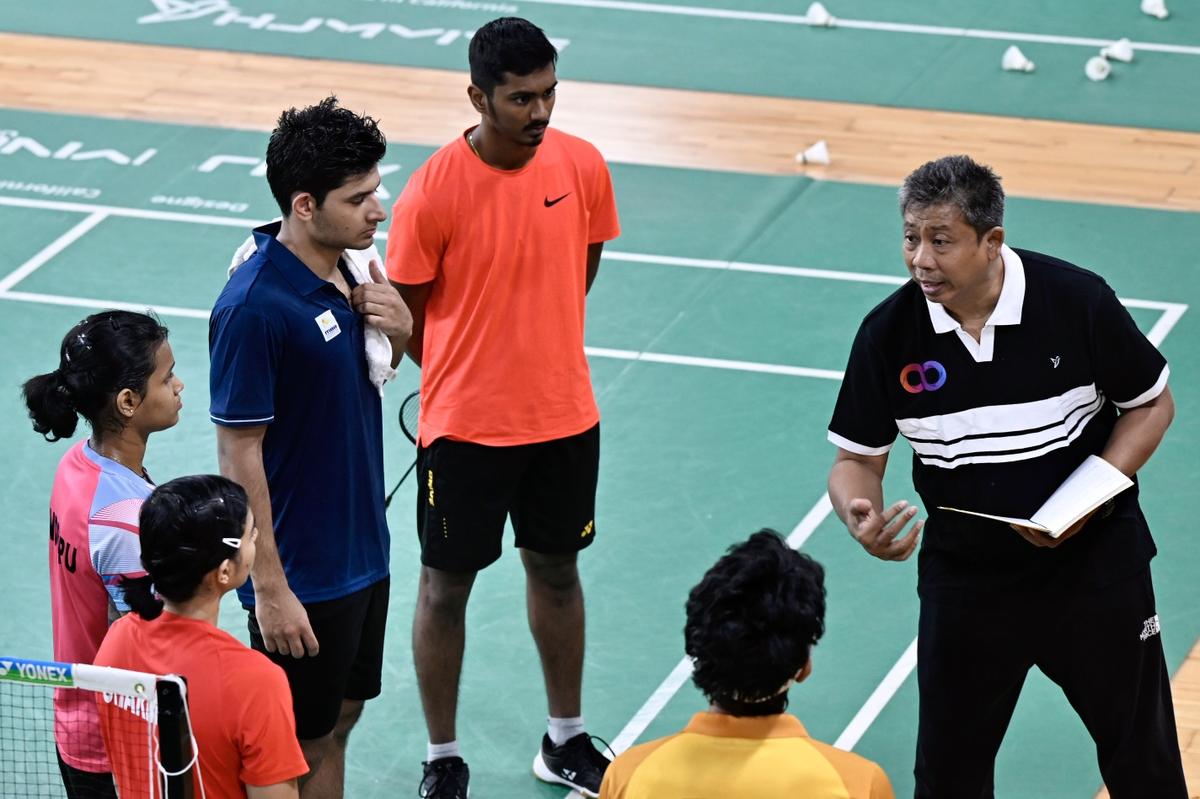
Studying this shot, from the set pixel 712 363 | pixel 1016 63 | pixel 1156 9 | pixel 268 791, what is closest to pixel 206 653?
pixel 268 791

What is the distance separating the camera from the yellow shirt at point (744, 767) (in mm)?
3529

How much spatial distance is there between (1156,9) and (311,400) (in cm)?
1104

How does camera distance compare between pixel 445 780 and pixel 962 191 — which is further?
pixel 445 780

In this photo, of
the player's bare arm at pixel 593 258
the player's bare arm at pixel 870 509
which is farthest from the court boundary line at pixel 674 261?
the player's bare arm at pixel 870 509

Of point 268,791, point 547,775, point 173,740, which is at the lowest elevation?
point 547,775

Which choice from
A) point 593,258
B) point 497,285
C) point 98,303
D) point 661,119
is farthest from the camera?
point 661,119

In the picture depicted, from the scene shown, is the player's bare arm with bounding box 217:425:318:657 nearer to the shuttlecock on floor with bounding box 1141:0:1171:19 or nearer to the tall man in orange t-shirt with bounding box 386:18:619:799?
the tall man in orange t-shirt with bounding box 386:18:619:799

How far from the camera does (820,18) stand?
14.3 meters

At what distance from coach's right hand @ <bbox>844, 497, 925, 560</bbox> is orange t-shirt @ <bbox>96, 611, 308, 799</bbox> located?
1.53m

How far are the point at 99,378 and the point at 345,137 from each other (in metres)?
0.92

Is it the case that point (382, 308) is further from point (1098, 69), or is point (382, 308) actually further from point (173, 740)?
point (1098, 69)

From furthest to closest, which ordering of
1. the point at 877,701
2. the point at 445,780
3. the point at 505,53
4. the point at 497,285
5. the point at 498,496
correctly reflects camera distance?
the point at 877,701 < the point at 445,780 < the point at 498,496 < the point at 497,285 < the point at 505,53

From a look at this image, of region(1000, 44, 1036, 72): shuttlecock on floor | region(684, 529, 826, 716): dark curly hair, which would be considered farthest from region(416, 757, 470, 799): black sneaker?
region(1000, 44, 1036, 72): shuttlecock on floor

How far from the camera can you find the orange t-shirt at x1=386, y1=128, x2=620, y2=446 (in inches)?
228
